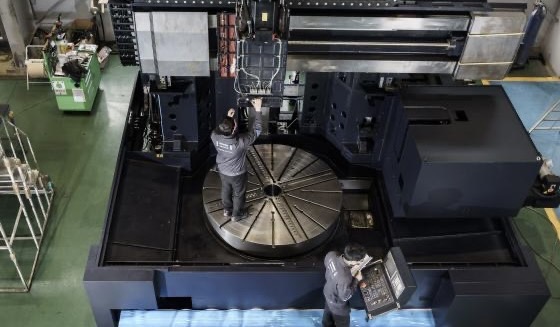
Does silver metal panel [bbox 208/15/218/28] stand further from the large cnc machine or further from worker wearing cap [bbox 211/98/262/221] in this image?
worker wearing cap [bbox 211/98/262/221]

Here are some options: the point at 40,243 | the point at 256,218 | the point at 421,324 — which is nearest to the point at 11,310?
the point at 40,243

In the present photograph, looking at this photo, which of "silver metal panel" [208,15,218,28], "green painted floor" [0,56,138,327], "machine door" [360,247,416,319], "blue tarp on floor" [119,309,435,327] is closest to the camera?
"machine door" [360,247,416,319]

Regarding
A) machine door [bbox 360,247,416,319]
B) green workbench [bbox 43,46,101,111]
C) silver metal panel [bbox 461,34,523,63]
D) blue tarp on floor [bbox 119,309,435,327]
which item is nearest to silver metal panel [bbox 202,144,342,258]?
blue tarp on floor [bbox 119,309,435,327]

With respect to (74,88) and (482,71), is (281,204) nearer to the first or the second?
(482,71)

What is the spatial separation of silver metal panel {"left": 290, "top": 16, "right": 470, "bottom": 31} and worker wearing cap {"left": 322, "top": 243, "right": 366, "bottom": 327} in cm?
185

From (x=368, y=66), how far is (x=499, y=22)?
3.75 feet

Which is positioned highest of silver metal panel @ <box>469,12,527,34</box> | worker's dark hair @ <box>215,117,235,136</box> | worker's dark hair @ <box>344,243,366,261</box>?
silver metal panel @ <box>469,12,527,34</box>

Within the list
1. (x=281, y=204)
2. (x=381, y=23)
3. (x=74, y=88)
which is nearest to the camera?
(x=381, y=23)

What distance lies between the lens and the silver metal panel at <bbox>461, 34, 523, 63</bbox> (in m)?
4.95

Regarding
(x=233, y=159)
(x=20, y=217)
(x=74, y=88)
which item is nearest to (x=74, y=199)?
(x=20, y=217)

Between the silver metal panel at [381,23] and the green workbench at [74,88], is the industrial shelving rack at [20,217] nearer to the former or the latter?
the green workbench at [74,88]

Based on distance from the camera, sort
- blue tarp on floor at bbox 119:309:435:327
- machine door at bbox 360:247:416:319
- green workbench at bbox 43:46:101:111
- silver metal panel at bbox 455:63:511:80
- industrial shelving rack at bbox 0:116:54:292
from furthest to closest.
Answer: green workbench at bbox 43:46:101:111
industrial shelving rack at bbox 0:116:54:292
blue tarp on floor at bbox 119:309:435:327
silver metal panel at bbox 455:63:511:80
machine door at bbox 360:247:416:319

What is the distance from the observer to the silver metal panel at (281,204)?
545cm

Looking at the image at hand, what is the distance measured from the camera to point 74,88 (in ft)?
27.9
